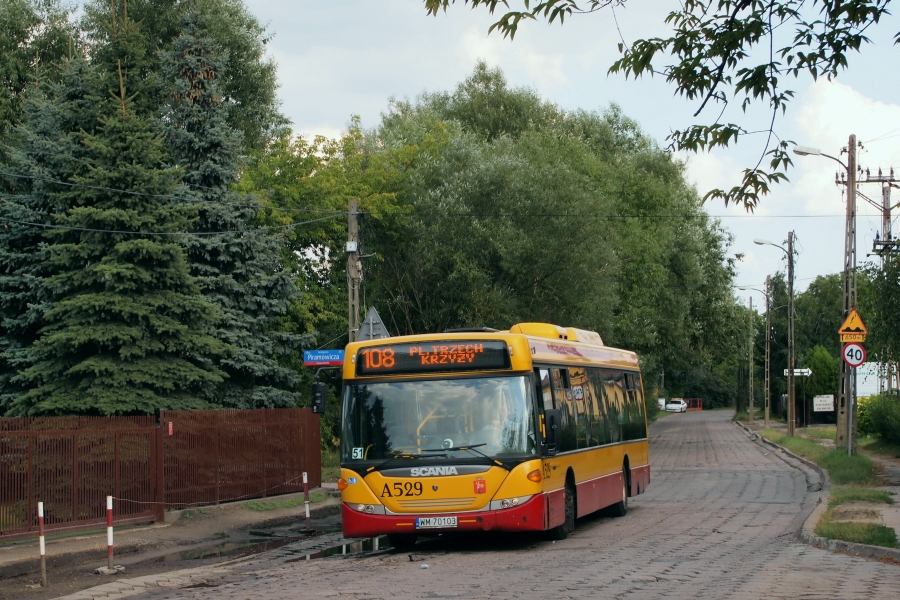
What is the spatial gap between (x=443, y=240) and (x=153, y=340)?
50.4 ft

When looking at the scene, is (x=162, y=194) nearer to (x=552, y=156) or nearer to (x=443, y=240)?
(x=443, y=240)

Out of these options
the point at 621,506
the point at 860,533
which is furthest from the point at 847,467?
the point at 860,533

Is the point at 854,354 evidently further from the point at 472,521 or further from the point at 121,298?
the point at 121,298

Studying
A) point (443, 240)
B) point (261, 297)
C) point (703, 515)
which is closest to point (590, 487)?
point (703, 515)

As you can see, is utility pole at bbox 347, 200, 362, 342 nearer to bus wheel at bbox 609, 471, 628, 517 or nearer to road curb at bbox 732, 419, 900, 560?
bus wheel at bbox 609, 471, 628, 517

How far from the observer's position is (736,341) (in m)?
53.0

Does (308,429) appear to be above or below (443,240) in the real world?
below

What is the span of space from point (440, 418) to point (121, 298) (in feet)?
41.0

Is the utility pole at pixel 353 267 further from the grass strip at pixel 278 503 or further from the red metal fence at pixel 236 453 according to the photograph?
the grass strip at pixel 278 503

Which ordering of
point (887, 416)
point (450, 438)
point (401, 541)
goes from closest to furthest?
point (450, 438), point (401, 541), point (887, 416)

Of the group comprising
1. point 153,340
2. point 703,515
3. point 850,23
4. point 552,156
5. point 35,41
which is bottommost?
point 703,515

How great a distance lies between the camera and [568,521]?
1518 centimetres

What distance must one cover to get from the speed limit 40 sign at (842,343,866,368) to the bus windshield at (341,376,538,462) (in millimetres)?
14047

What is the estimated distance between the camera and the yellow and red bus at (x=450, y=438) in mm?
13227
